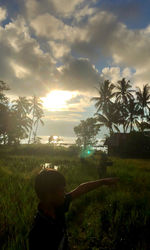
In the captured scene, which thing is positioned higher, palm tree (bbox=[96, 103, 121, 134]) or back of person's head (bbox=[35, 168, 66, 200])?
palm tree (bbox=[96, 103, 121, 134])

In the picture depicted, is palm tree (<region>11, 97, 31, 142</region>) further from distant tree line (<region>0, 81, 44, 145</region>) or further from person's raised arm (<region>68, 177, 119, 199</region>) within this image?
person's raised arm (<region>68, 177, 119, 199</region>)

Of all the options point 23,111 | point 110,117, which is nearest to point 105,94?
point 110,117

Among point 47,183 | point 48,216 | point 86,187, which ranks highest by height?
point 47,183

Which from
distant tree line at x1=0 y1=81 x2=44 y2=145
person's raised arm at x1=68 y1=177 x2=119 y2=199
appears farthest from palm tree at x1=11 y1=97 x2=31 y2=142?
person's raised arm at x1=68 y1=177 x2=119 y2=199

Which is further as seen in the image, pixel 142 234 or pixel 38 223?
pixel 142 234

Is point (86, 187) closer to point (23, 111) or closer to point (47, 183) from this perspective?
point (47, 183)

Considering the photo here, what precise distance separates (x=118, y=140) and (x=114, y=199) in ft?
74.9

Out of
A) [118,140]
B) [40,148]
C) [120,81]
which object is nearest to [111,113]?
[118,140]

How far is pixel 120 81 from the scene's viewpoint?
31750 mm

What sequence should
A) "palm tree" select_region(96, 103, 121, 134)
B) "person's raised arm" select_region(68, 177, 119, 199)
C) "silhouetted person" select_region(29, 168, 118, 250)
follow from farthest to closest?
"palm tree" select_region(96, 103, 121, 134) < "person's raised arm" select_region(68, 177, 119, 199) < "silhouetted person" select_region(29, 168, 118, 250)

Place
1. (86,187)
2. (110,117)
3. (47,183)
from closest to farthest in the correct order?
(47,183), (86,187), (110,117)

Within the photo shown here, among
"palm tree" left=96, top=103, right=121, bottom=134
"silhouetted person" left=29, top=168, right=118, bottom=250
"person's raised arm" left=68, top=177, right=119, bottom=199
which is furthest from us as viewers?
"palm tree" left=96, top=103, right=121, bottom=134

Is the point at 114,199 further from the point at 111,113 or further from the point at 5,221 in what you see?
the point at 111,113

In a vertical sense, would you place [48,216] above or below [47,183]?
below
